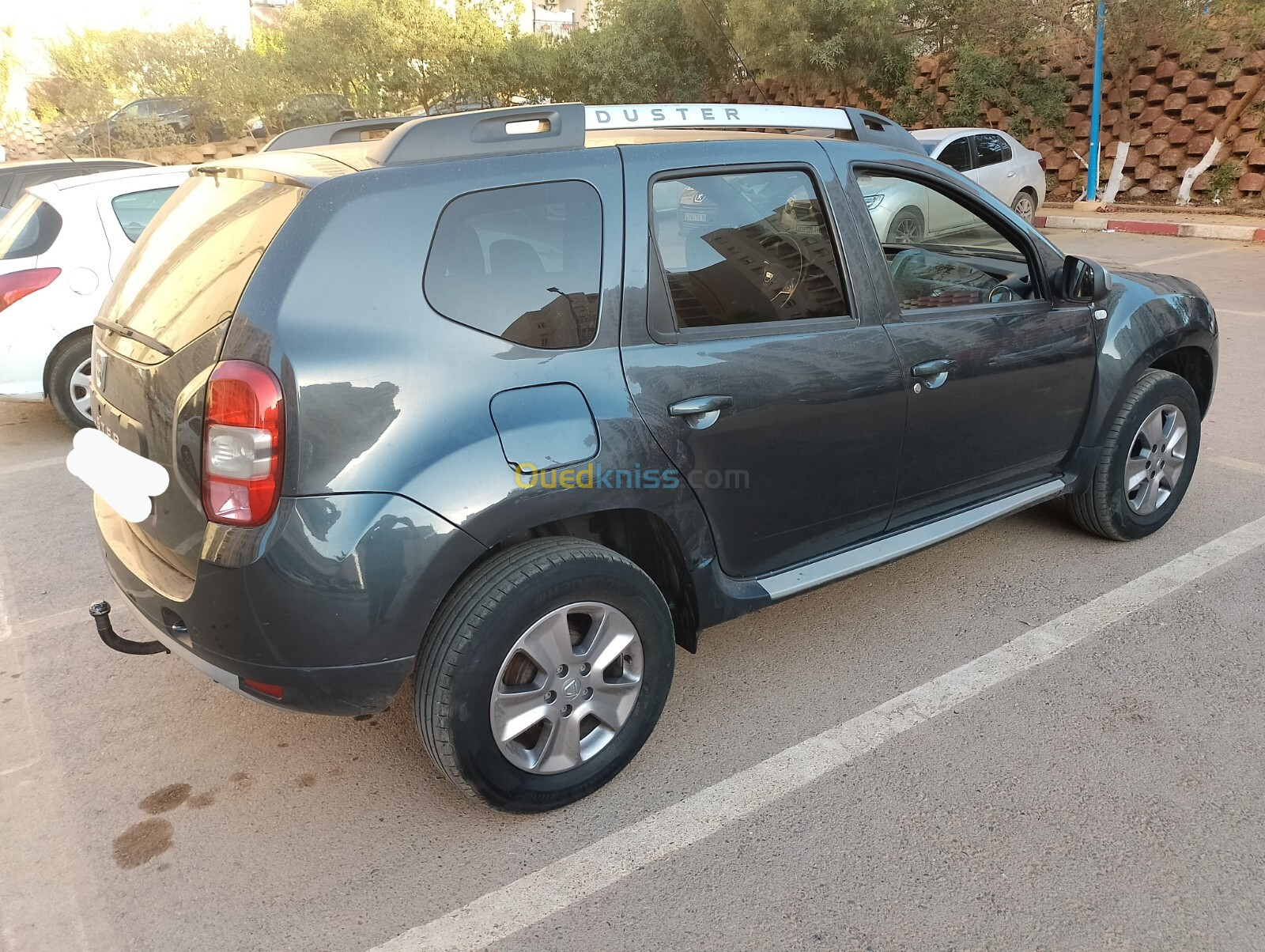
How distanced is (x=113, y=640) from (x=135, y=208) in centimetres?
428

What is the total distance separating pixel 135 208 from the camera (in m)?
6.10

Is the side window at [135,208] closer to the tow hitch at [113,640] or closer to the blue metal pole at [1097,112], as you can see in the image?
the tow hitch at [113,640]

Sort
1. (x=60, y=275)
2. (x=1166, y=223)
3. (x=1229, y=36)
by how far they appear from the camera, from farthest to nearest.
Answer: (x=1229, y=36) → (x=1166, y=223) → (x=60, y=275)

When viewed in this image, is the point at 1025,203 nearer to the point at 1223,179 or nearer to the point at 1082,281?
the point at 1223,179

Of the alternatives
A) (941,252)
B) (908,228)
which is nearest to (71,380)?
(908,228)

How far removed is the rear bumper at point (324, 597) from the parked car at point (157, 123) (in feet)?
71.7

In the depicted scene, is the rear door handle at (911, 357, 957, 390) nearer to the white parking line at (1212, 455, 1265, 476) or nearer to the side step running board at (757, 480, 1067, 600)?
the side step running board at (757, 480, 1067, 600)

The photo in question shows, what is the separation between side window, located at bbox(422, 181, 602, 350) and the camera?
2.40 meters

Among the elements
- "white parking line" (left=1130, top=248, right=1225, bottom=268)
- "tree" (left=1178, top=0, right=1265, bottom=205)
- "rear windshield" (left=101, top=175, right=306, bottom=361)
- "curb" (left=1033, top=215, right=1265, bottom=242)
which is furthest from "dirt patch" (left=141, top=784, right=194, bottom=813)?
"tree" (left=1178, top=0, right=1265, bottom=205)

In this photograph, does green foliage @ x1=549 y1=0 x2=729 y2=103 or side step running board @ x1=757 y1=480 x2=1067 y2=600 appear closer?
side step running board @ x1=757 y1=480 x2=1067 y2=600

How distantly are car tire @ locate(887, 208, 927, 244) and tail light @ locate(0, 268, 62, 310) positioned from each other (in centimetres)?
485

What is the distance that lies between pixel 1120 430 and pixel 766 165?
1982mm

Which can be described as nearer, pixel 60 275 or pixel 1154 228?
pixel 60 275

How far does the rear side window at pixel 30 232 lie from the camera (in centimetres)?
580
